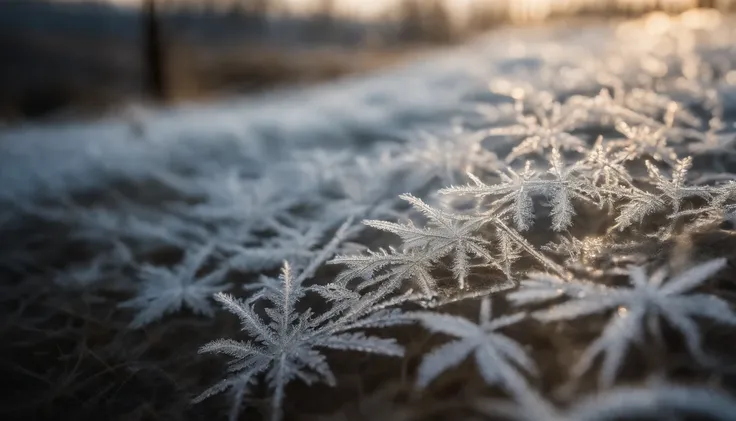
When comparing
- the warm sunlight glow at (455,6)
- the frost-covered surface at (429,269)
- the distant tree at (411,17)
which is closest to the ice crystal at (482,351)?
the frost-covered surface at (429,269)

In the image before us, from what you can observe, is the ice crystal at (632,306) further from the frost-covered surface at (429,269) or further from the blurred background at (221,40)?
the blurred background at (221,40)

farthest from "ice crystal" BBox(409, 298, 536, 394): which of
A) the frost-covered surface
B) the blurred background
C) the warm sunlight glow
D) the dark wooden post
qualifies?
the warm sunlight glow

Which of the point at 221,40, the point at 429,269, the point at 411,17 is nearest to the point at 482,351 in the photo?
the point at 429,269

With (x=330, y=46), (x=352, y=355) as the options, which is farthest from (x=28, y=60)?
(x=352, y=355)

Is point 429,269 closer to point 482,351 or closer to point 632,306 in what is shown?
point 482,351

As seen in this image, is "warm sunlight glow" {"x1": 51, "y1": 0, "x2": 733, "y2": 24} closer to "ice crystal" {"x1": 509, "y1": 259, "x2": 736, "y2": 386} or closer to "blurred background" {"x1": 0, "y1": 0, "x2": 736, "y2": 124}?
"blurred background" {"x1": 0, "y1": 0, "x2": 736, "y2": 124}
